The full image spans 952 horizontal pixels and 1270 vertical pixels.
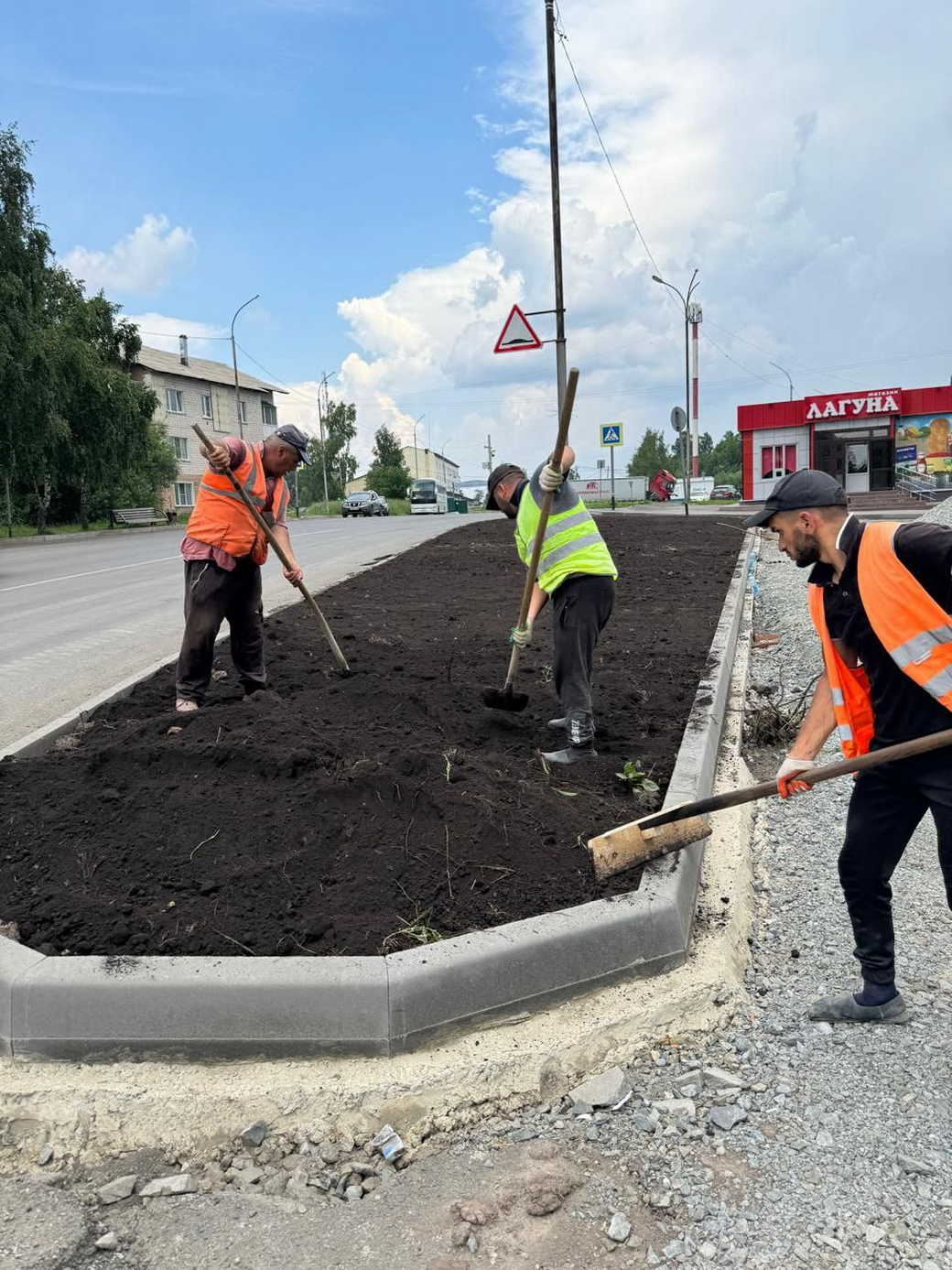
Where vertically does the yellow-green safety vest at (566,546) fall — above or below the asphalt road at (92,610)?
above

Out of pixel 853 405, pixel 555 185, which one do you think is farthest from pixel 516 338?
pixel 853 405

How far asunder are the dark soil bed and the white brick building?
42.7m

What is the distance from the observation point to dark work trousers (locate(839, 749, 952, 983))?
283 cm

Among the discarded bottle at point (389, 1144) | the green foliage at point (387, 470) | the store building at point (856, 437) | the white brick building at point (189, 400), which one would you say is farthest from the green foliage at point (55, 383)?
the green foliage at point (387, 470)

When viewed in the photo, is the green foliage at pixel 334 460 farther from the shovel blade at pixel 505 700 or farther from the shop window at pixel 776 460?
the shovel blade at pixel 505 700

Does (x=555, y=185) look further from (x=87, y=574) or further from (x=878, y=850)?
(x=878, y=850)

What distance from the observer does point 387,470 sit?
247 ft

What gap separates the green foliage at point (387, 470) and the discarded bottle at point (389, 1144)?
69718 millimetres

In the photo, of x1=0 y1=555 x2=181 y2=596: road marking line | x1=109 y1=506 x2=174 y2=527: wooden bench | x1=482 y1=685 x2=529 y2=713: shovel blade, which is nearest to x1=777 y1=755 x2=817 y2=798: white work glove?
x1=482 y1=685 x2=529 y2=713: shovel blade

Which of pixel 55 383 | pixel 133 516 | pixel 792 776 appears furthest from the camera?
pixel 133 516

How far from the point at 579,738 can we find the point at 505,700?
732 millimetres

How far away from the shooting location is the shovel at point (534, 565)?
4.30 metres

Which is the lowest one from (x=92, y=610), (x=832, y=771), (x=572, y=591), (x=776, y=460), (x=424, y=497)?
(x=92, y=610)

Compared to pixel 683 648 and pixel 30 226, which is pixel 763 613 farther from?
pixel 30 226
